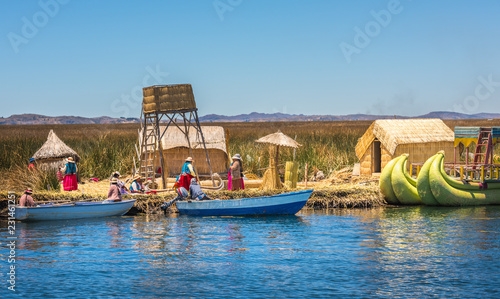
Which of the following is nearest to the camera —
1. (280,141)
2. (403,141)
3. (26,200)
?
(26,200)

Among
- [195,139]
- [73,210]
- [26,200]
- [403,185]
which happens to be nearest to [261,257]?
[73,210]

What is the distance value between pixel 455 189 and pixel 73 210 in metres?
13.3

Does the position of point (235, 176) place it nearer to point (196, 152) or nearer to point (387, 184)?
point (387, 184)

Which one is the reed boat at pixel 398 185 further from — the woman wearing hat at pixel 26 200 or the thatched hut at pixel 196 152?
the woman wearing hat at pixel 26 200

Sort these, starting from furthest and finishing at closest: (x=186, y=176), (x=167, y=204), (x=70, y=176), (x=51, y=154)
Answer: (x=51, y=154), (x=70, y=176), (x=186, y=176), (x=167, y=204)

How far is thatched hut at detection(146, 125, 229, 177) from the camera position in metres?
28.1

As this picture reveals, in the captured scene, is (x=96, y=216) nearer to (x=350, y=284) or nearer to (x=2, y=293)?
(x=2, y=293)

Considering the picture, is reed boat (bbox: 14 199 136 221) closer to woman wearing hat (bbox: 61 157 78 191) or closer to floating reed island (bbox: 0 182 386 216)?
floating reed island (bbox: 0 182 386 216)

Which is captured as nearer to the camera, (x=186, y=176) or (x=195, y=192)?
(x=195, y=192)

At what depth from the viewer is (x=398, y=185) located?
79.4 feet

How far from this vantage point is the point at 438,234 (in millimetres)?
18766

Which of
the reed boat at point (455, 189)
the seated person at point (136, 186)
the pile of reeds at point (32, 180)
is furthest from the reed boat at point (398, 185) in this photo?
the pile of reeds at point (32, 180)

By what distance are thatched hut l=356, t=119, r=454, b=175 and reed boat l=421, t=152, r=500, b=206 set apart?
10.9ft

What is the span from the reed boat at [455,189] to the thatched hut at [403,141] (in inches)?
130
